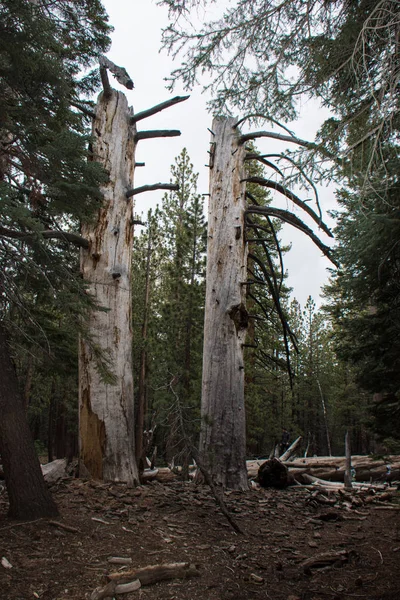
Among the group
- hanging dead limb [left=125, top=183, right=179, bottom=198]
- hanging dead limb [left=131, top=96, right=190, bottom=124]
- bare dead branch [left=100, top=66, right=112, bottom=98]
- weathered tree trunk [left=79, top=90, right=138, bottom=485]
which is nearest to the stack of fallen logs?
weathered tree trunk [left=79, top=90, right=138, bottom=485]

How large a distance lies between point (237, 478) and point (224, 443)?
23.1 inches

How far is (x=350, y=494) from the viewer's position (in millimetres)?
8102

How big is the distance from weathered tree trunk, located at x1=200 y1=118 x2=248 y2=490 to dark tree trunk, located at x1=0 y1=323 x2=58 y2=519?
2.89 metres

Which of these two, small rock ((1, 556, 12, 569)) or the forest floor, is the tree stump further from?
small rock ((1, 556, 12, 569))

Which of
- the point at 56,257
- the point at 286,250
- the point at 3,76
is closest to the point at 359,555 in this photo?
the point at 56,257

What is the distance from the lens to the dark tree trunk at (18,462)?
406cm

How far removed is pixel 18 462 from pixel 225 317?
4263mm

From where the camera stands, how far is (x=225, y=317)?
7.58 m

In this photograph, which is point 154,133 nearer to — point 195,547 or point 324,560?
point 195,547

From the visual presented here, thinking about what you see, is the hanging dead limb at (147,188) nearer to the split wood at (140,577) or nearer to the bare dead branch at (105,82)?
the bare dead branch at (105,82)

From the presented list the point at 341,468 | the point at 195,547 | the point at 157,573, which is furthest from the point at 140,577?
the point at 341,468

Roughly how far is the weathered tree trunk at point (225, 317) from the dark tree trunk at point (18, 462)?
2889 mm

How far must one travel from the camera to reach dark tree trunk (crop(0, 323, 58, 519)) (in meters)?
4.06

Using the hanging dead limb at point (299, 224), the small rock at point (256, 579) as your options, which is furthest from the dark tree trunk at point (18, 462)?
the hanging dead limb at point (299, 224)
